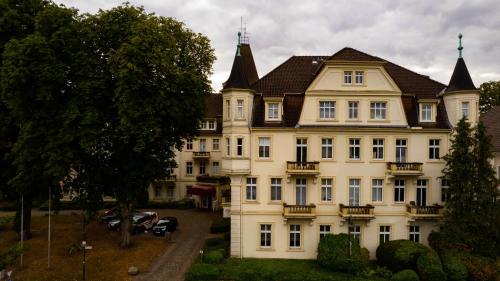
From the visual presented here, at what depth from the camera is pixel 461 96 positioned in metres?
29.2

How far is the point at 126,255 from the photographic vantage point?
29.6 metres

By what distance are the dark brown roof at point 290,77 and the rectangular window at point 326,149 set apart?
470 centimetres

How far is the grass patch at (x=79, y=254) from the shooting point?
2616 centimetres

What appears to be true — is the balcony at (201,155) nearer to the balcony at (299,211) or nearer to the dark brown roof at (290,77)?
the dark brown roof at (290,77)

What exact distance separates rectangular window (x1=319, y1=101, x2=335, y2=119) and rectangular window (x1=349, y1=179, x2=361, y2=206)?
220 inches

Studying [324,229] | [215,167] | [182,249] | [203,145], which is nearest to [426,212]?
[324,229]

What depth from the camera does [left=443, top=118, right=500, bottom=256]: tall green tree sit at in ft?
84.0

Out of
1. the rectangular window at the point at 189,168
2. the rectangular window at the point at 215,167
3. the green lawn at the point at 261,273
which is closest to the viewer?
the green lawn at the point at 261,273

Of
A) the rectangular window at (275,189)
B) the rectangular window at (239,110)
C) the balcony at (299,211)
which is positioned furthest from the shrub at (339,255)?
the rectangular window at (239,110)

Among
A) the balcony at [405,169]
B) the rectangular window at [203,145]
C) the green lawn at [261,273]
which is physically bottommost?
the green lawn at [261,273]

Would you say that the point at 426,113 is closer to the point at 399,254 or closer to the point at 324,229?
the point at 399,254

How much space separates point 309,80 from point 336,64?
10.0 feet

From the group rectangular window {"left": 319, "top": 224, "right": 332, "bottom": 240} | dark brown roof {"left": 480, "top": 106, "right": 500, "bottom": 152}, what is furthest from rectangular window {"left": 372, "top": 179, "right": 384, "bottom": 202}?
dark brown roof {"left": 480, "top": 106, "right": 500, "bottom": 152}

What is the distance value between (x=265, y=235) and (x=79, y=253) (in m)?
15.2
